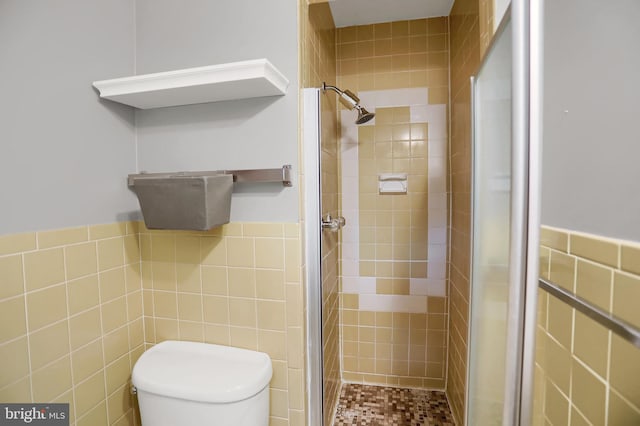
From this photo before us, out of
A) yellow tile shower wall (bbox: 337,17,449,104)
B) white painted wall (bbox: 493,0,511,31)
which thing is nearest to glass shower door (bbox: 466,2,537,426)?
white painted wall (bbox: 493,0,511,31)

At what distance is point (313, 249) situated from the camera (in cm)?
113

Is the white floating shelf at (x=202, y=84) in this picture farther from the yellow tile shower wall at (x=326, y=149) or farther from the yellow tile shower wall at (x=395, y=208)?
the yellow tile shower wall at (x=395, y=208)

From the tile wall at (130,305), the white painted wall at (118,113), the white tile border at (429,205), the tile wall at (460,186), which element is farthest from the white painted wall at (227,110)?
the white tile border at (429,205)

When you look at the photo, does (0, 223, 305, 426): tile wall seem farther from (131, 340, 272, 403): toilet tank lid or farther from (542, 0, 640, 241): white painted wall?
(542, 0, 640, 241): white painted wall

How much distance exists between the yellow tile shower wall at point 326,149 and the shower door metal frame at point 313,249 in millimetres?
56

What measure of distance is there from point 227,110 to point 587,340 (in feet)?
4.00

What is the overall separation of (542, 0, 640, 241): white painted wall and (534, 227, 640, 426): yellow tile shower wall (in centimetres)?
4

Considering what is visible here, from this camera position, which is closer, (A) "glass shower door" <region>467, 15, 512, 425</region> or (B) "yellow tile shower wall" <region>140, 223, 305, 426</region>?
(A) "glass shower door" <region>467, 15, 512, 425</region>

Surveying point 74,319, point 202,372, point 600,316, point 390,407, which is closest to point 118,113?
point 74,319

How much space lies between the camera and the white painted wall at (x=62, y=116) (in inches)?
31.0

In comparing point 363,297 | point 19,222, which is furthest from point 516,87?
point 363,297

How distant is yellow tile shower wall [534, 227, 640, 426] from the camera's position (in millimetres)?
447

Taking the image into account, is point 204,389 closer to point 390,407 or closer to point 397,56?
point 390,407

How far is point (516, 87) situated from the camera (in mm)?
421
